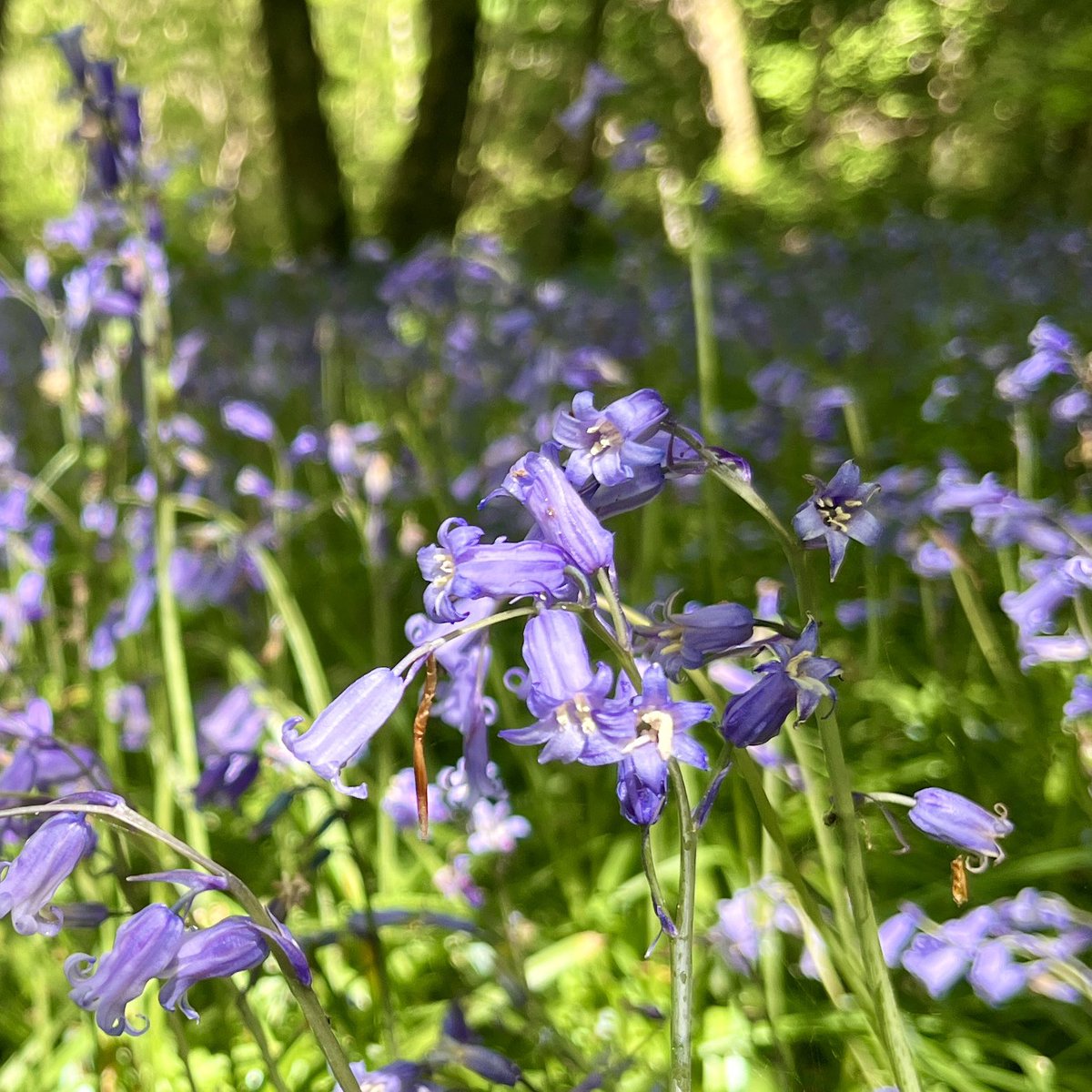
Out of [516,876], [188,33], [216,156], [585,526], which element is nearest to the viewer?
[585,526]

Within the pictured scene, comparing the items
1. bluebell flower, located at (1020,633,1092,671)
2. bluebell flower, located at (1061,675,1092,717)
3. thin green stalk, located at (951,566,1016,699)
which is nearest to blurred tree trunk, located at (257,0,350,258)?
thin green stalk, located at (951,566,1016,699)

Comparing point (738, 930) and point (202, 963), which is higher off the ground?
point (202, 963)

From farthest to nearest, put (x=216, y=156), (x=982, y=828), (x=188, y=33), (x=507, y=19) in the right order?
(x=216, y=156) → (x=188, y=33) → (x=507, y=19) → (x=982, y=828)

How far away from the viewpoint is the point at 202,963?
0.92 metres

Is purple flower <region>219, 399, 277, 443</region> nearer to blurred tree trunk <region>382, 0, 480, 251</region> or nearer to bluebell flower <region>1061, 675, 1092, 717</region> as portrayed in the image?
bluebell flower <region>1061, 675, 1092, 717</region>

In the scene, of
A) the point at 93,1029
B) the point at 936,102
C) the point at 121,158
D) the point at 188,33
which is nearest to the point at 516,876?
the point at 93,1029

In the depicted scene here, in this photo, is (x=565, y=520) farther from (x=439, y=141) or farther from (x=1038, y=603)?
(x=439, y=141)

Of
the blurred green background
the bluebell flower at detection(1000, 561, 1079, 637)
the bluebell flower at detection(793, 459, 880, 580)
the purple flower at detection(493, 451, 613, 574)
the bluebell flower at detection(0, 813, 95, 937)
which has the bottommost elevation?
the bluebell flower at detection(1000, 561, 1079, 637)

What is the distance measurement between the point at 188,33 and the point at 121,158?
26.0 meters

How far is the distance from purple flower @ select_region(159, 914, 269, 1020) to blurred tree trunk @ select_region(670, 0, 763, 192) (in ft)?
40.9

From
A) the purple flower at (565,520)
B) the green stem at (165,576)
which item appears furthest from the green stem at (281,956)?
the green stem at (165,576)

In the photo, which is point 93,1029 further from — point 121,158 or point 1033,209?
point 1033,209

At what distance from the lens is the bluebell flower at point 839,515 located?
3.02ft

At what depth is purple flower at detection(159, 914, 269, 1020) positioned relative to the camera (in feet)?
3.02
